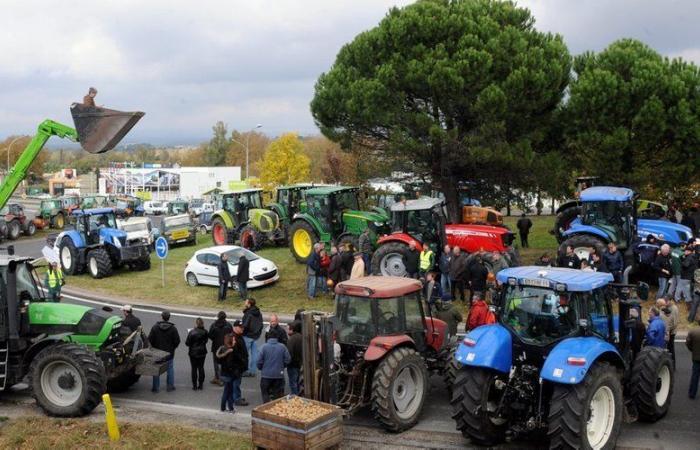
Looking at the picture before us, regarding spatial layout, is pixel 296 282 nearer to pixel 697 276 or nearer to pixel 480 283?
pixel 480 283

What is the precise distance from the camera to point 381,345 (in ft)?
33.1

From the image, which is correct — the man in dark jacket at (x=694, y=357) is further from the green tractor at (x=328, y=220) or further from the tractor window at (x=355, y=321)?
the green tractor at (x=328, y=220)

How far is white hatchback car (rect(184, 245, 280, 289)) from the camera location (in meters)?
20.8

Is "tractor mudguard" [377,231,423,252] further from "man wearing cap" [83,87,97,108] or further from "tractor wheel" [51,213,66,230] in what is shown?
"tractor wheel" [51,213,66,230]

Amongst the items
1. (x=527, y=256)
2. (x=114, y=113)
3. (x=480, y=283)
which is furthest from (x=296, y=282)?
(x=114, y=113)

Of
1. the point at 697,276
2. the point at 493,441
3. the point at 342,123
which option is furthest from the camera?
the point at 342,123

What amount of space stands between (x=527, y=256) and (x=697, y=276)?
26.4 ft

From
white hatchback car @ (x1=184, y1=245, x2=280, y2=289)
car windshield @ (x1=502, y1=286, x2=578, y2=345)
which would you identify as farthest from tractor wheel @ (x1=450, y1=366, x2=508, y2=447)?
white hatchback car @ (x1=184, y1=245, x2=280, y2=289)

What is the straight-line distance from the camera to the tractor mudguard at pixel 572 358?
851cm

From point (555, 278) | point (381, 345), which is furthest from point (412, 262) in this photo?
point (555, 278)

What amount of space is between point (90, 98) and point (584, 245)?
12.1 m

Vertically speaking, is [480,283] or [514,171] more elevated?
[514,171]

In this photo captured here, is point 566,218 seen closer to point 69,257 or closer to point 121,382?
point 121,382

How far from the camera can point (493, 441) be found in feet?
30.7
